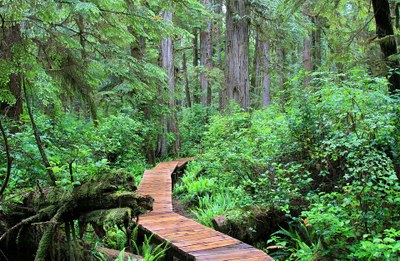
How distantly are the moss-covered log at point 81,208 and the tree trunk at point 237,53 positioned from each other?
953 centimetres

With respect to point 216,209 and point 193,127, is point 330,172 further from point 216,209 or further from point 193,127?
point 193,127

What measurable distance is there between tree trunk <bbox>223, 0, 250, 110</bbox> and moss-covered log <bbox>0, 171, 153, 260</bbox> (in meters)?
9.53

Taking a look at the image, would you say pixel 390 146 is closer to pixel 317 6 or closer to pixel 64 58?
pixel 317 6

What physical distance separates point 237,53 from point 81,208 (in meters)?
Result: 10.3

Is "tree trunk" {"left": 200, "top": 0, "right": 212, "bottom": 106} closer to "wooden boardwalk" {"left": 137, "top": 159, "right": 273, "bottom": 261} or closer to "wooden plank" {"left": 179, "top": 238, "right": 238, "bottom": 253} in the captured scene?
"wooden boardwalk" {"left": 137, "top": 159, "right": 273, "bottom": 261}

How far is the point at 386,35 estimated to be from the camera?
23.6 ft

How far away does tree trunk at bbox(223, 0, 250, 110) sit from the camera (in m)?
12.7

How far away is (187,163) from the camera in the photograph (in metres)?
13.4

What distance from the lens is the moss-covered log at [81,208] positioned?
3240 millimetres

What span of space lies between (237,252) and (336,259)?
1.23 metres

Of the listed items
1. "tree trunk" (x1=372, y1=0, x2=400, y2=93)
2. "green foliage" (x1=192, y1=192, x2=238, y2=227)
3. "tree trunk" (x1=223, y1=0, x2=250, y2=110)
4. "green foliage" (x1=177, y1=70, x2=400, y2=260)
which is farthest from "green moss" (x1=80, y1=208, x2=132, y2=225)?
"tree trunk" (x1=223, y1=0, x2=250, y2=110)

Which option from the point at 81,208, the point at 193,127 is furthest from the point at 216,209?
the point at 193,127

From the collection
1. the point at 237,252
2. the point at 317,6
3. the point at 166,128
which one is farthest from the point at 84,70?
the point at 166,128

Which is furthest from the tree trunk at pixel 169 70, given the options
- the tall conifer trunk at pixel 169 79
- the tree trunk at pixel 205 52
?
the tree trunk at pixel 205 52
